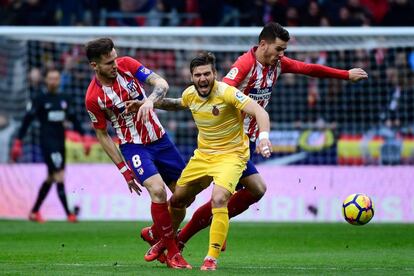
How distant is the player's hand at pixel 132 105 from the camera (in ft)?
33.5

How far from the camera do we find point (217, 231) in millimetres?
9531

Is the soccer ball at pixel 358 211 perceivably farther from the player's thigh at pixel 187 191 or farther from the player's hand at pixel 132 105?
the player's hand at pixel 132 105

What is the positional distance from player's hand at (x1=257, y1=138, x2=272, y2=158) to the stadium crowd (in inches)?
492

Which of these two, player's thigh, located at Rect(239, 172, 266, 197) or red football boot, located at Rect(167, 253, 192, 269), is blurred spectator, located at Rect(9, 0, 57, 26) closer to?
player's thigh, located at Rect(239, 172, 266, 197)

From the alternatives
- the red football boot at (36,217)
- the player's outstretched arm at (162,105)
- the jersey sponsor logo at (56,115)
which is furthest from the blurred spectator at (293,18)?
the player's outstretched arm at (162,105)

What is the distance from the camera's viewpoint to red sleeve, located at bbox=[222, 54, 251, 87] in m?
10.4

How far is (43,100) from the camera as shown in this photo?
1753 cm

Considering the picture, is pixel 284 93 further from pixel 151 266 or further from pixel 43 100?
pixel 151 266

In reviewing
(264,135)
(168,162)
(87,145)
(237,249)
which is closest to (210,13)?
(87,145)

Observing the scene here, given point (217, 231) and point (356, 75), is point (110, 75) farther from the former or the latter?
point (356, 75)

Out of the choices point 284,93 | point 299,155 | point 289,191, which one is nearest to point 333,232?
point 289,191

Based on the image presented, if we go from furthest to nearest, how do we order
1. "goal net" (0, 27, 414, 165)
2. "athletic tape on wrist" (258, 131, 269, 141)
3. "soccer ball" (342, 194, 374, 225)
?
"goal net" (0, 27, 414, 165), "soccer ball" (342, 194, 374, 225), "athletic tape on wrist" (258, 131, 269, 141)

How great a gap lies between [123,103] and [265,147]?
206 centimetres

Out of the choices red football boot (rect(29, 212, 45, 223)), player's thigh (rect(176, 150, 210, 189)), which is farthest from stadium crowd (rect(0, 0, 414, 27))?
player's thigh (rect(176, 150, 210, 189))
